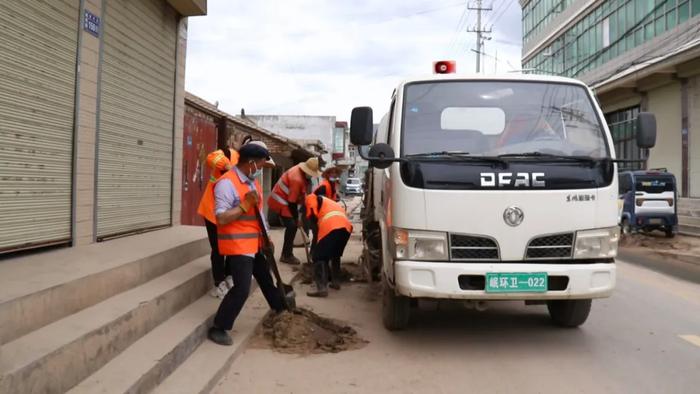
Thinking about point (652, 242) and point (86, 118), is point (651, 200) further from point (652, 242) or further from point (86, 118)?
point (86, 118)

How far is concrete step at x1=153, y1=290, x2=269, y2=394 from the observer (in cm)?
357

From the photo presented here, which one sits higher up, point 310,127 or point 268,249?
point 310,127

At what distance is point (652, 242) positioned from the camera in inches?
561

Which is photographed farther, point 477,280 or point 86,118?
point 86,118

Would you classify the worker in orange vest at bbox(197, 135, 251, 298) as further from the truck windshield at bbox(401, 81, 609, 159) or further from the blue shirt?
the truck windshield at bbox(401, 81, 609, 159)

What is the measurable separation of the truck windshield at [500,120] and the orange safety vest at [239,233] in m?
1.41

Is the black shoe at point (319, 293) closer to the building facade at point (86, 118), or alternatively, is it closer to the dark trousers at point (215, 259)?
the dark trousers at point (215, 259)

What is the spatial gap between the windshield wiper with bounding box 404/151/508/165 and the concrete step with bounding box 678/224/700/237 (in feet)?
45.5

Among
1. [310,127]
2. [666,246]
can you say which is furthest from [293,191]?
[310,127]

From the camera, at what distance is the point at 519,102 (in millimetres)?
5027

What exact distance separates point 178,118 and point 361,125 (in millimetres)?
3579

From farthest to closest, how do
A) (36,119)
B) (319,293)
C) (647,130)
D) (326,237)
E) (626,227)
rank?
(626,227), (319,293), (326,237), (647,130), (36,119)

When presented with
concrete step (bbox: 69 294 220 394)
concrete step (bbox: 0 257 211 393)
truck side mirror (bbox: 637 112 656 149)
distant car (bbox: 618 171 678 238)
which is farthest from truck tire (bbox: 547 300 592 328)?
distant car (bbox: 618 171 678 238)

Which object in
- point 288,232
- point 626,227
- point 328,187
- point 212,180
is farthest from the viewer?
point 626,227
